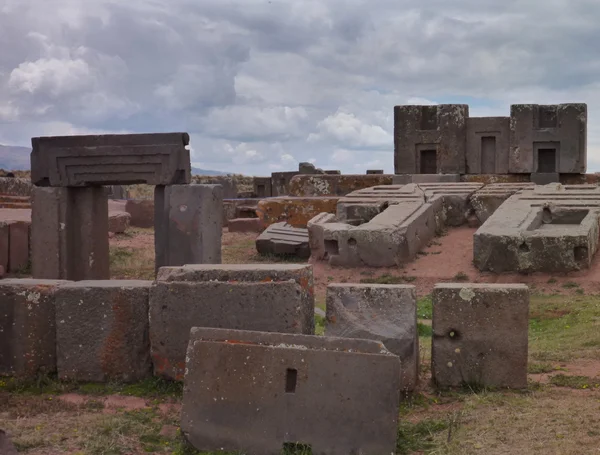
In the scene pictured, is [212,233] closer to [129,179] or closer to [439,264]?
[129,179]

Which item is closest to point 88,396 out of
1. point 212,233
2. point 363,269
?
point 212,233

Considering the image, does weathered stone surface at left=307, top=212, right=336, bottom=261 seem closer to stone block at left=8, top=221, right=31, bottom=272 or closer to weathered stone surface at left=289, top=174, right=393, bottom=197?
stone block at left=8, top=221, right=31, bottom=272

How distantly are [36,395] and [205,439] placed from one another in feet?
6.35

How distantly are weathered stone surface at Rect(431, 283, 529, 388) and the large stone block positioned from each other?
1.02m

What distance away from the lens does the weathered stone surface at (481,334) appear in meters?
5.43

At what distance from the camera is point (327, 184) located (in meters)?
20.7

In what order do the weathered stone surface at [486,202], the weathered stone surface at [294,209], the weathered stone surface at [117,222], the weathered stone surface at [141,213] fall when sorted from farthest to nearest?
the weathered stone surface at [141,213], the weathered stone surface at [117,222], the weathered stone surface at [294,209], the weathered stone surface at [486,202]

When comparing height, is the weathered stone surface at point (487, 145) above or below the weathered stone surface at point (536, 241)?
above

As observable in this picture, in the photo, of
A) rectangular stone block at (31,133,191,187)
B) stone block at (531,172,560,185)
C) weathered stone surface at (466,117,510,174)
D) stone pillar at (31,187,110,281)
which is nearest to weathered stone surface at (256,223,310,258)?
stone pillar at (31,187,110,281)

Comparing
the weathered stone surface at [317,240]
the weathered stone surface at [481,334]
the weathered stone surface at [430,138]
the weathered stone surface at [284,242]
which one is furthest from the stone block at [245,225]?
the weathered stone surface at [481,334]

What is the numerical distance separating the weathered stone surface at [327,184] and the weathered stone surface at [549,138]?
6.16m

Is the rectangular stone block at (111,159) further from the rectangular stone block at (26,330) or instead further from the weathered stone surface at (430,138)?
the weathered stone surface at (430,138)

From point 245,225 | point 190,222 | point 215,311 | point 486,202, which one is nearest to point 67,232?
point 190,222

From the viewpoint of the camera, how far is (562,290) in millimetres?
10102
